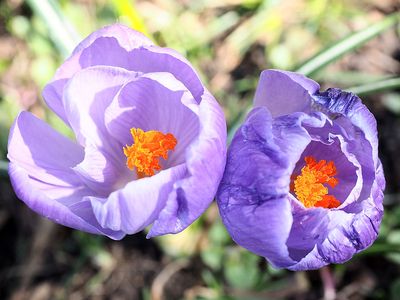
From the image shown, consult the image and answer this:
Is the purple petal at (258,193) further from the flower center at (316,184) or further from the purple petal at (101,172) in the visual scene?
the purple petal at (101,172)

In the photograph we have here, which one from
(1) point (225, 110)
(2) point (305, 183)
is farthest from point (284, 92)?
(1) point (225, 110)

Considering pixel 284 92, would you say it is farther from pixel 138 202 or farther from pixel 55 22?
pixel 55 22

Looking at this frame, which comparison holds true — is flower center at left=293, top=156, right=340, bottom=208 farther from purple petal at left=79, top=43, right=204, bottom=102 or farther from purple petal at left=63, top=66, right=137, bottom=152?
purple petal at left=63, top=66, right=137, bottom=152

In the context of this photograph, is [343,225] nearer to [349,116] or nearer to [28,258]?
[349,116]

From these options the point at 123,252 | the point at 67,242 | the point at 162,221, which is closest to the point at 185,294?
the point at 123,252

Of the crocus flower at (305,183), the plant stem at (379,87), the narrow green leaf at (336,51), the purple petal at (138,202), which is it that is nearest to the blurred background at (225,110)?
the narrow green leaf at (336,51)

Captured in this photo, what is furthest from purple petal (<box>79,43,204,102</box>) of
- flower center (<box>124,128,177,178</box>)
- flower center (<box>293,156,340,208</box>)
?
flower center (<box>293,156,340,208</box>)

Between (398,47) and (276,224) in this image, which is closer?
(276,224)
